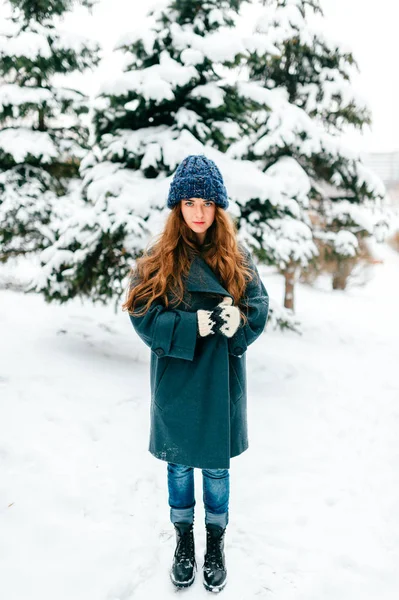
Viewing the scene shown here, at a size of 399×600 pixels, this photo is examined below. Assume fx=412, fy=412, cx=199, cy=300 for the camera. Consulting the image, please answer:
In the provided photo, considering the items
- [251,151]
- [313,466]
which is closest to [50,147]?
[251,151]

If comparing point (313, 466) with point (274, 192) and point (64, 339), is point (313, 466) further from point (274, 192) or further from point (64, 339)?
point (64, 339)

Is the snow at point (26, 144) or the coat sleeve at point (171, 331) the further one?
the snow at point (26, 144)

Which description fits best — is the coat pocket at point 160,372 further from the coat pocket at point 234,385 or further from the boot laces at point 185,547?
the boot laces at point 185,547

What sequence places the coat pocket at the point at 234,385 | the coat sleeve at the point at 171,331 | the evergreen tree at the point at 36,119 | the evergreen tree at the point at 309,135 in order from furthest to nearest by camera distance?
1. the evergreen tree at the point at 309,135
2. the evergreen tree at the point at 36,119
3. the coat pocket at the point at 234,385
4. the coat sleeve at the point at 171,331

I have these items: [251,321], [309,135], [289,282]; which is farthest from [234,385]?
[289,282]

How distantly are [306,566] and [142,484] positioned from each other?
1.27 meters

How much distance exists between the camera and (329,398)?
16.8 ft

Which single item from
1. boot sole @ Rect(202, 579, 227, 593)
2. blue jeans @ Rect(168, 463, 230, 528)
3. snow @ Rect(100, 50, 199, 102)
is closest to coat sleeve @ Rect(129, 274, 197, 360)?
blue jeans @ Rect(168, 463, 230, 528)

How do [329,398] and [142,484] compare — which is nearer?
[142,484]

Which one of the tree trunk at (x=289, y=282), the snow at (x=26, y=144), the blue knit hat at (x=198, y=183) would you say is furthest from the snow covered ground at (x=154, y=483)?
the tree trunk at (x=289, y=282)

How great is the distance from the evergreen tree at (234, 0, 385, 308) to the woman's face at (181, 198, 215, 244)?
202 inches

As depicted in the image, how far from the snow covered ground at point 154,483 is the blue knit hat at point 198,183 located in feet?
6.80

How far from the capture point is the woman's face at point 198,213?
212cm

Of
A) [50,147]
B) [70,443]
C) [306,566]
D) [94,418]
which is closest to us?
[306,566]
